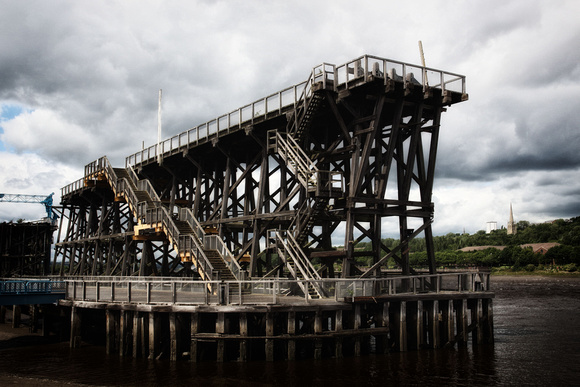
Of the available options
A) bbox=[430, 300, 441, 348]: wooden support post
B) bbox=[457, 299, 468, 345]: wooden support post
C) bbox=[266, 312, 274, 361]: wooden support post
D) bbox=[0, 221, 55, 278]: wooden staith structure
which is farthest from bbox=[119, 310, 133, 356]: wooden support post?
bbox=[0, 221, 55, 278]: wooden staith structure

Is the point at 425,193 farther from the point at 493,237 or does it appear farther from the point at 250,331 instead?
the point at 493,237

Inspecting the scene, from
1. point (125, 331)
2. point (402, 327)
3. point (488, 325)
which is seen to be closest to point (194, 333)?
point (125, 331)

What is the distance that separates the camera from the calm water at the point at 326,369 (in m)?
20.8

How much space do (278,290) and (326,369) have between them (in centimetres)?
418

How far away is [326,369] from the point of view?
2197 centimetres

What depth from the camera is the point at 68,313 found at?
31516 millimetres

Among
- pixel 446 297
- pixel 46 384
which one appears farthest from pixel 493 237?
pixel 46 384

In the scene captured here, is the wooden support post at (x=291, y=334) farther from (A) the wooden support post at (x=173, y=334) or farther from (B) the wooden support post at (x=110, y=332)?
(B) the wooden support post at (x=110, y=332)

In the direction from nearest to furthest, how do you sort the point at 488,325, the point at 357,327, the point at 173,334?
the point at 173,334, the point at 357,327, the point at 488,325

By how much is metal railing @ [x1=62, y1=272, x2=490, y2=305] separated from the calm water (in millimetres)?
2683

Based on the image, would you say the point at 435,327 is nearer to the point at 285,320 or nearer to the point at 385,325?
the point at 385,325

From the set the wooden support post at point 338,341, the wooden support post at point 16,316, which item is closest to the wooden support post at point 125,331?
the wooden support post at point 338,341

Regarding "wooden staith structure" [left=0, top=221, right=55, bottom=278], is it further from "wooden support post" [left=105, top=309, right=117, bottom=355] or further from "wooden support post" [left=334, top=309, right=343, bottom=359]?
"wooden support post" [left=334, top=309, right=343, bottom=359]

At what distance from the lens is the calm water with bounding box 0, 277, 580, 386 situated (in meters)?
20.8
